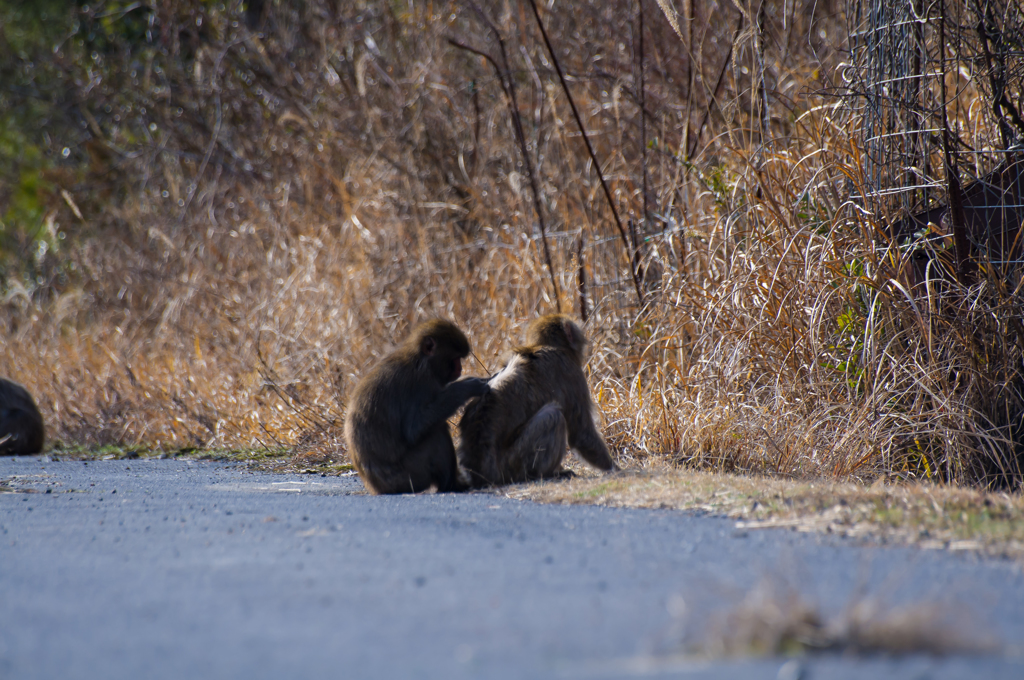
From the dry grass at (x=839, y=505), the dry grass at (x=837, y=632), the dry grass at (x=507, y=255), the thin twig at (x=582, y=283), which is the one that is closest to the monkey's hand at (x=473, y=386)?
the dry grass at (x=839, y=505)

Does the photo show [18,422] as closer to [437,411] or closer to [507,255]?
[507,255]

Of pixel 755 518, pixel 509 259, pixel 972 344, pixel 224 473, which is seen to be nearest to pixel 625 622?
pixel 755 518

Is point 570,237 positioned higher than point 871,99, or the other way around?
point 871,99

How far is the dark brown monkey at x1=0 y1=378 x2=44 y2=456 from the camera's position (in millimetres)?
9125

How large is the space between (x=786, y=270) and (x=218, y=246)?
8.11m

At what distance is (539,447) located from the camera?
566 centimetres

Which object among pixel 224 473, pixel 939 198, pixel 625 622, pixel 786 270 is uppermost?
pixel 939 198

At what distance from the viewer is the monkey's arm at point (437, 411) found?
5.55 m

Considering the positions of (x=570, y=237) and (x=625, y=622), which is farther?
(x=570, y=237)

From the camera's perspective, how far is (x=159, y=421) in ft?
32.2

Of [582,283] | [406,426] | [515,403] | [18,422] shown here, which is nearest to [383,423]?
[406,426]

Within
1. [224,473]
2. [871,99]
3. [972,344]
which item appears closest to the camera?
[972,344]

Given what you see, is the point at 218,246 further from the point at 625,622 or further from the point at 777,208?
the point at 625,622

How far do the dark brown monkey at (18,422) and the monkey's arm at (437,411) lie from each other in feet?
17.0
